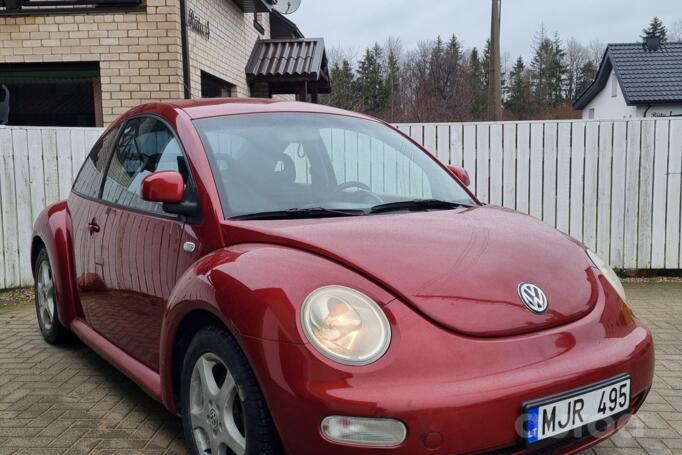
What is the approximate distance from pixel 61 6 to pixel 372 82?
53.2 m

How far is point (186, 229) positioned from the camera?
8.92 feet

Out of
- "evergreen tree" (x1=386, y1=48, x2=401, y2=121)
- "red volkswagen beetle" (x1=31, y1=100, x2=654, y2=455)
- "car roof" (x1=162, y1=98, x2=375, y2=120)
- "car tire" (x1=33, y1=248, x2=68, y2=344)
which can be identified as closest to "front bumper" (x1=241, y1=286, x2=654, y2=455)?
"red volkswagen beetle" (x1=31, y1=100, x2=654, y2=455)

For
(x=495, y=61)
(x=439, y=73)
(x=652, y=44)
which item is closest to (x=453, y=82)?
(x=439, y=73)

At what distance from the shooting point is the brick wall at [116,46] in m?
8.66

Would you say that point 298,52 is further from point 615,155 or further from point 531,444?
point 531,444

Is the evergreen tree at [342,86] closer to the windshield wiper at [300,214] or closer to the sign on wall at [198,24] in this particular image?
the sign on wall at [198,24]

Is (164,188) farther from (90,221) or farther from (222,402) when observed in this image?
(90,221)

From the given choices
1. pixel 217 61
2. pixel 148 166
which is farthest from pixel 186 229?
pixel 217 61

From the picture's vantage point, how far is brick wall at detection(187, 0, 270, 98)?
951 centimetres

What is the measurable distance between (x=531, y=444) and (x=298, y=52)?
11.8 metres

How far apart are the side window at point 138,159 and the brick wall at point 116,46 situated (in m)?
5.33

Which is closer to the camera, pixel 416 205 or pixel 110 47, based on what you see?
pixel 416 205

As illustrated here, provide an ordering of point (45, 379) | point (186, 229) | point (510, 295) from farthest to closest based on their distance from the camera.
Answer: point (45, 379) < point (186, 229) < point (510, 295)

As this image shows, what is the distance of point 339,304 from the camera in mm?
2037
